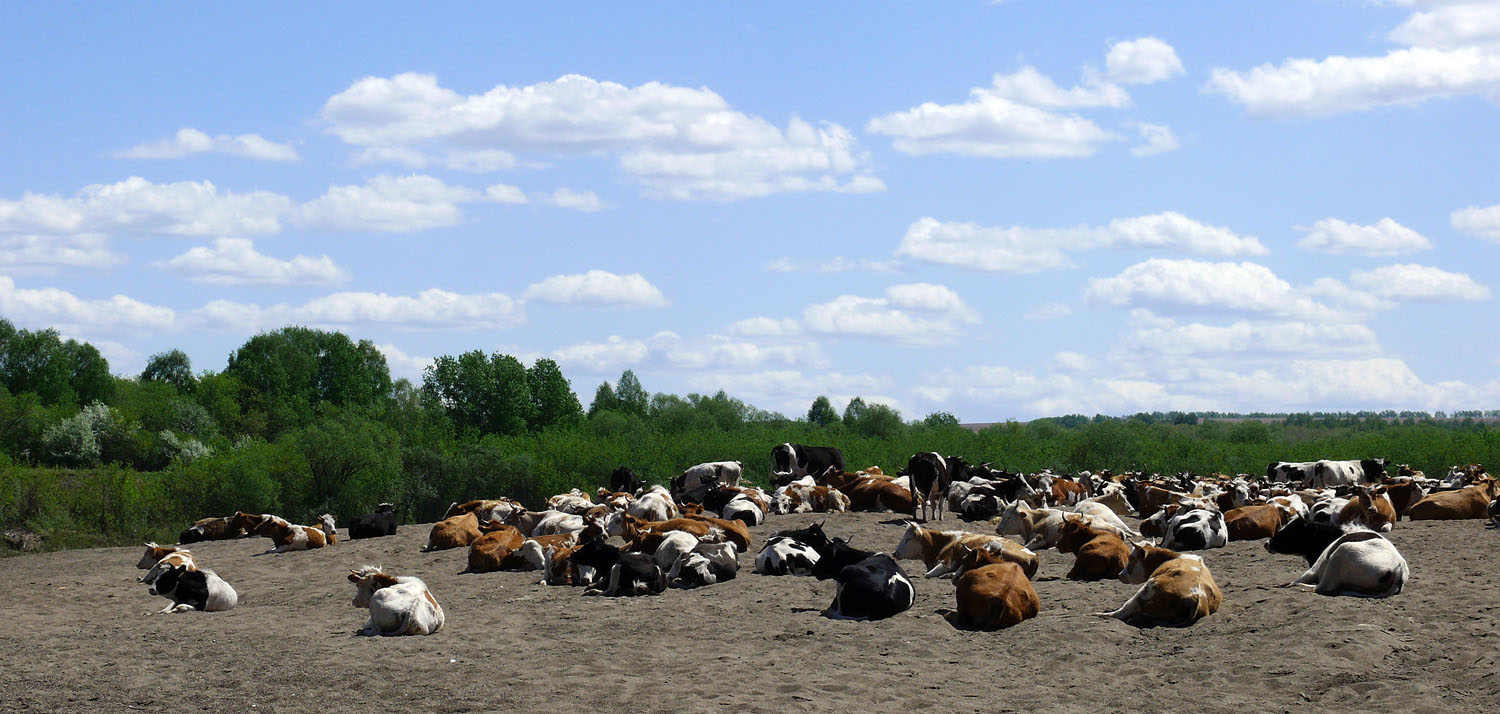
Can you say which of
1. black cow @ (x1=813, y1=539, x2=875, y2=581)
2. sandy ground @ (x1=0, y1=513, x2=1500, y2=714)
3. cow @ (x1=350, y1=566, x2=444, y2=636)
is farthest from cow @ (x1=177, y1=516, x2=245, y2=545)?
black cow @ (x1=813, y1=539, x2=875, y2=581)

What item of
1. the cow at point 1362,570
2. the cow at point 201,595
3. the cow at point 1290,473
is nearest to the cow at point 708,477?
the cow at point 1290,473

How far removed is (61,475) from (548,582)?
36.8 metres

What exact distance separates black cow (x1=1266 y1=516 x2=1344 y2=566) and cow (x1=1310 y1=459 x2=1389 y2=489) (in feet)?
49.9

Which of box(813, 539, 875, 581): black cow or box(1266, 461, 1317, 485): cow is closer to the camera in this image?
box(813, 539, 875, 581): black cow

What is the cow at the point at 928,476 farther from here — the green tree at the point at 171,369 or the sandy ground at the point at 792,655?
the green tree at the point at 171,369

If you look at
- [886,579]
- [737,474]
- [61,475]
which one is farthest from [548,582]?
[61,475]

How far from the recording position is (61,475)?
4478 cm

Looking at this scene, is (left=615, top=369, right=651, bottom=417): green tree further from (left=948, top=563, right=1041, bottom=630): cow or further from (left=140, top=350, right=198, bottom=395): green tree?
(left=948, top=563, right=1041, bottom=630): cow

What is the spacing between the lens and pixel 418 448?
1727 inches

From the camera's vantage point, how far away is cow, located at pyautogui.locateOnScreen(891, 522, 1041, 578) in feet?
46.9

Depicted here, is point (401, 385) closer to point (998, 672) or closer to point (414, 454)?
point (414, 454)

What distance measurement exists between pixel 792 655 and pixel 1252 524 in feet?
32.1

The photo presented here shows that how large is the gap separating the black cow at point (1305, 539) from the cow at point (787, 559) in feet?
19.6

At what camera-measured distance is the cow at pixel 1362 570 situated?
11508mm
